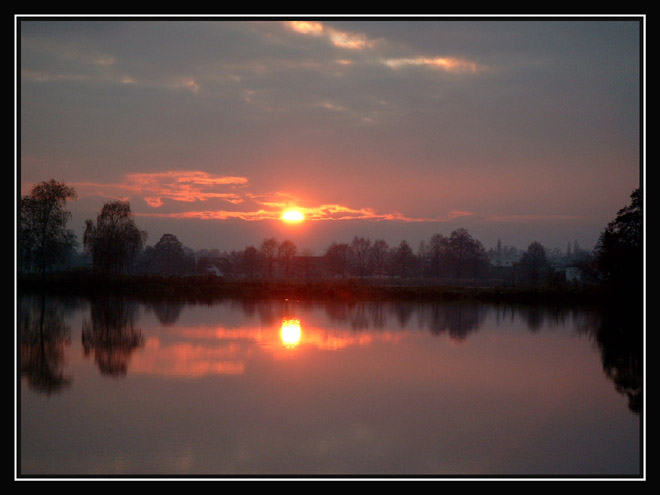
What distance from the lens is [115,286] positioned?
124 ft

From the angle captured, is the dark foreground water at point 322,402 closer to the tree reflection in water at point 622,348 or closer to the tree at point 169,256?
the tree reflection in water at point 622,348

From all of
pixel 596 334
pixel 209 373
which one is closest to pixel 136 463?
pixel 209 373

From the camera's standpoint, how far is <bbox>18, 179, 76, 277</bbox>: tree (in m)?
39.8

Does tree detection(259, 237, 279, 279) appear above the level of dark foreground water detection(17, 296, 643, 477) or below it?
above

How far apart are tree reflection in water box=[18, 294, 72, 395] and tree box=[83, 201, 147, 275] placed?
19.4 m

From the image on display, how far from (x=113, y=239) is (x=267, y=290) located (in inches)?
478

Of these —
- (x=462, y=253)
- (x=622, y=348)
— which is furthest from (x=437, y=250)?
(x=622, y=348)

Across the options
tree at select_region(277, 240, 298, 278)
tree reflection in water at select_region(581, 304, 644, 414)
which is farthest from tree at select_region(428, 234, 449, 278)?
tree reflection in water at select_region(581, 304, 644, 414)

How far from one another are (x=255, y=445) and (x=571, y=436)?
13.3 ft

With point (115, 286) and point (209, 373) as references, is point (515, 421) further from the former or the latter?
point (115, 286)

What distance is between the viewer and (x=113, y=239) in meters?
41.0

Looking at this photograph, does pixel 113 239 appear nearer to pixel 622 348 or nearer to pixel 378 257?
pixel 622 348

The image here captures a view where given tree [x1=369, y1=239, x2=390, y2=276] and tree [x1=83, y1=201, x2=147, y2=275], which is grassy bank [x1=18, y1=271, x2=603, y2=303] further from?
tree [x1=369, y1=239, x2=390, y2=276]

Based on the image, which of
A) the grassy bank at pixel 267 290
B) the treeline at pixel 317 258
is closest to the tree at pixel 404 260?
the treeline at pixel 317 258
